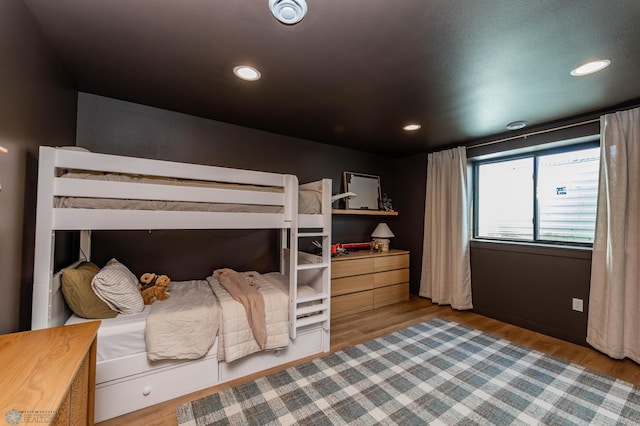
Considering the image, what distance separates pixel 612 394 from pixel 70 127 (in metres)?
4.36

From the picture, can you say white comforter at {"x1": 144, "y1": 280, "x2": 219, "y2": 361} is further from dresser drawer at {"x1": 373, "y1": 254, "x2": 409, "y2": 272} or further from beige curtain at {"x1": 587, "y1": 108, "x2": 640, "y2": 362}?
beige curtain at {"x1": 587, "y1": 108, "x2": 640, "y2": 362}

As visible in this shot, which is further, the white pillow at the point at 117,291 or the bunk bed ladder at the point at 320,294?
the bunk bed ladder at the point at 320,294

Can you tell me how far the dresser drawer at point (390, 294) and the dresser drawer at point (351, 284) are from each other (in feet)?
0.58

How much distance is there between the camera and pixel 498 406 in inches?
68.8

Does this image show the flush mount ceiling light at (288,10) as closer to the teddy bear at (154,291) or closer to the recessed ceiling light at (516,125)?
the teddy bear at (154,291)

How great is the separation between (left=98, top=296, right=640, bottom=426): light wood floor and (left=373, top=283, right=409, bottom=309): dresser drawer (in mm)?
85

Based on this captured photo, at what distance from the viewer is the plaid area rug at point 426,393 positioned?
1636 mm

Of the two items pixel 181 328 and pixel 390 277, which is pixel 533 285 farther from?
pixel 181 328

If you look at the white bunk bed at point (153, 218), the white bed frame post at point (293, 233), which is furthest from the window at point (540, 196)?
the white bed frame post at point (293, 233)

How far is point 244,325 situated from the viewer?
1.99 meters

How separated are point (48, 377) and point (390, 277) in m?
3.46

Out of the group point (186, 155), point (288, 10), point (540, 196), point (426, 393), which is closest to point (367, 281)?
point (426, 393)

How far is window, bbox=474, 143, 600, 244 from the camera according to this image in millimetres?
2727

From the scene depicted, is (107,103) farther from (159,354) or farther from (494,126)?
(494,126)
